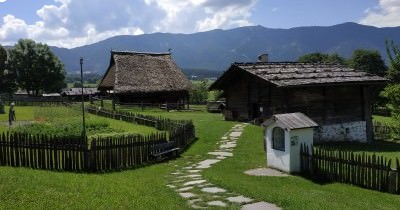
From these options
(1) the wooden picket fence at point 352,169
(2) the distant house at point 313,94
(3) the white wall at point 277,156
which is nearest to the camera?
(1) the wooden picket fence at point 352,169

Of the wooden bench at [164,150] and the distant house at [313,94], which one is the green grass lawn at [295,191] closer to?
the wooden bench at [164,150]

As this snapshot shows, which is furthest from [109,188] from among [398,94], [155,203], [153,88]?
[153,88]

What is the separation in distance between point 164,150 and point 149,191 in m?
6.01

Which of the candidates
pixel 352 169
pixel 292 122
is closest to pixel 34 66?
pixel 292 122

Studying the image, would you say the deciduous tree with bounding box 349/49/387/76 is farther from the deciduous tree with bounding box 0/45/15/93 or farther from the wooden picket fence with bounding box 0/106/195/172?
the wooden picket fence with bounding box 0/106/195/172

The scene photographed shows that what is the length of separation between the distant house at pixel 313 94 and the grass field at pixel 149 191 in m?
10.5

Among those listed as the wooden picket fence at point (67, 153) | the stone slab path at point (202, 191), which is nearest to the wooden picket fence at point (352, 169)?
the stone slab path at point (202, 191)

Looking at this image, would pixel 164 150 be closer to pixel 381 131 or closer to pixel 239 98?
pixel 239 98

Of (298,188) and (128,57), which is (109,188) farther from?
(128,57)

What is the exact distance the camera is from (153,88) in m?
45.3

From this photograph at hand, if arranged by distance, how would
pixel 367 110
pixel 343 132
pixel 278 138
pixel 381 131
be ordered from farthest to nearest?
pixel 381 131 → pixel 367 110 → pixel 343 132 → pixel 278 138

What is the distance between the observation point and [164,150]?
16.6 meters

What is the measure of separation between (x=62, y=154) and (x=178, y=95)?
3520 cm

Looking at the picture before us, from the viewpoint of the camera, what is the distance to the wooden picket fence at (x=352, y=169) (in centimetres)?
1173
